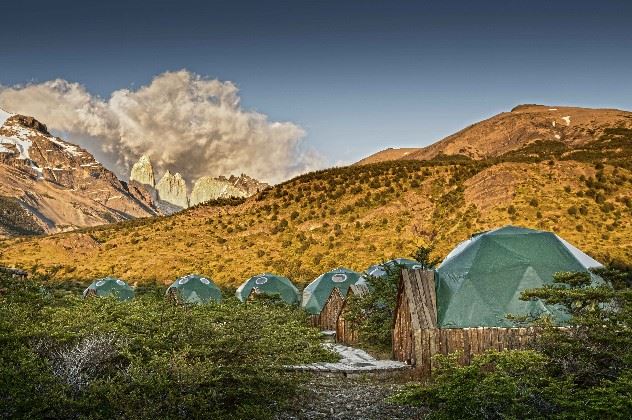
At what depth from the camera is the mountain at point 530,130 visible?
331ft

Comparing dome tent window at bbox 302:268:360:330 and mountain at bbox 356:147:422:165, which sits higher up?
mountain at bbox 356:147:422:165

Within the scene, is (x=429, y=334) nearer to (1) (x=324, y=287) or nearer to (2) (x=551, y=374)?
(2) (x=551, y=374)

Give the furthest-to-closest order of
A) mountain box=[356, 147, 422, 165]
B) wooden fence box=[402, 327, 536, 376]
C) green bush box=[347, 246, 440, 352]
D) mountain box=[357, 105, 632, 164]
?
mountain box=[356, 147, 422, 165], mountain box=[357, 105, 632, 164], green bush box=[347, 246, 440, 352], wooden fence box=[402, 327, 536, 376]

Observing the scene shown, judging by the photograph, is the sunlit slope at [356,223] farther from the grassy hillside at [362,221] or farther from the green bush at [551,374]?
the green bush at [551,374]

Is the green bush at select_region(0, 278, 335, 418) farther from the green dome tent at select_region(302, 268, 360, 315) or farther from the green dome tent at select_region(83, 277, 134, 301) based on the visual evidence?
the green dome tent at select_region(83, 277, 134, 301)

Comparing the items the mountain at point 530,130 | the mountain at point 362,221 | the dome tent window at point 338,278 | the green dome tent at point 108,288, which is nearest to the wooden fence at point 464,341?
the dome tent window at point 338,278

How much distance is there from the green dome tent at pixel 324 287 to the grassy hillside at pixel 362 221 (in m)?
12.3

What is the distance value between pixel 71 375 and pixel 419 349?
29.4ft

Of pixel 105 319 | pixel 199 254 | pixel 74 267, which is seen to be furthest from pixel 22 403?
pixel 74 267

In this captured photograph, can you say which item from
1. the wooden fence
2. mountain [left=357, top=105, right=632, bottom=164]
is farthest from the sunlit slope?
mountain [left=357, top=105, right=632, bottom=164]

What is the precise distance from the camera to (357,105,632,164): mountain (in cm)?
10088

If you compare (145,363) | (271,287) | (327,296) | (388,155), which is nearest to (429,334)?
(145,363)

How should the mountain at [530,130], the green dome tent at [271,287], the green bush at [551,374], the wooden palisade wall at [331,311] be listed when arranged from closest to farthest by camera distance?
the green bush at [551,374]
the wooden palisade wall at [331,311]
the green dome tent at [271,287]
the mountain at [530,130]

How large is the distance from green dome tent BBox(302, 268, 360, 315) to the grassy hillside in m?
12.3
